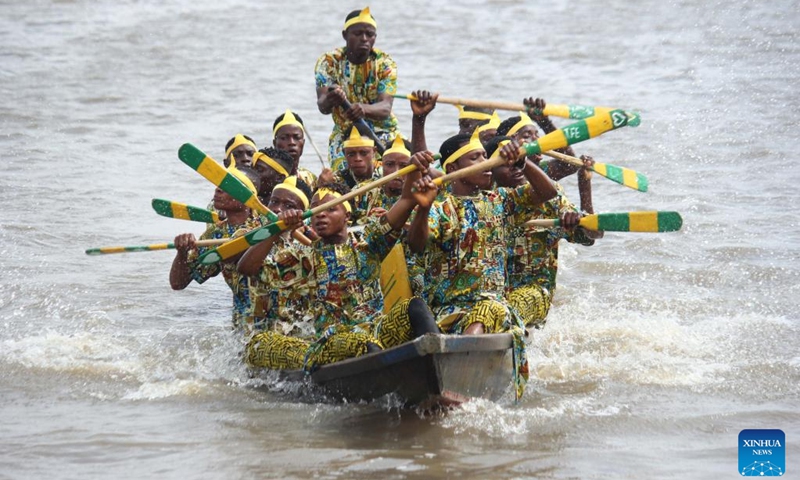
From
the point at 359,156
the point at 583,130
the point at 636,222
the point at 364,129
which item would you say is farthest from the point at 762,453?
the point at 364,129

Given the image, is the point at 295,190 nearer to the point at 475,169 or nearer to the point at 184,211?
the point at 184,211

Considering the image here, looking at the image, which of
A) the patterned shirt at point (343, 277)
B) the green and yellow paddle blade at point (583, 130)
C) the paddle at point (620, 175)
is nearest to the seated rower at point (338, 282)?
the patterned shirt at point (343, 277)

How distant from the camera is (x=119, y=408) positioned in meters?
7.39

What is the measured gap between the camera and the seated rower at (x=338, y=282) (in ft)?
22.1

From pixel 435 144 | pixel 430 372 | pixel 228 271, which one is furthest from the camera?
pixel 435 144

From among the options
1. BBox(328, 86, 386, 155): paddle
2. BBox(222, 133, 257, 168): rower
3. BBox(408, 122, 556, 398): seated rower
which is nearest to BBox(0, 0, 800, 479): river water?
BBox(408, 122, 556, 398): seated rower

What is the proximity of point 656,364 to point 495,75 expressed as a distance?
13.0 meters

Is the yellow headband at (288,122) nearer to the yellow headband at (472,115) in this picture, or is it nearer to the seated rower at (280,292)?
the yellow headband at (472,115)

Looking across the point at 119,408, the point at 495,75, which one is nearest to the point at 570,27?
the point at 495,75

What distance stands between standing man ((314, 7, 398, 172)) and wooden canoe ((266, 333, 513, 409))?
10.3 ft

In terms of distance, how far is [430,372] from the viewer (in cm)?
635

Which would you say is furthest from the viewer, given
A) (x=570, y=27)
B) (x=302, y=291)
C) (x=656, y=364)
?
(x=570, y=27)

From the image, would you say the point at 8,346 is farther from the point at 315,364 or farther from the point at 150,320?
the point at 315,364

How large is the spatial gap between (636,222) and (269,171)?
9.29 ft
